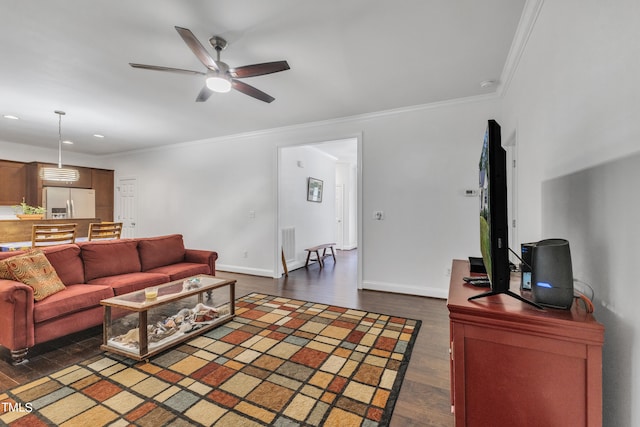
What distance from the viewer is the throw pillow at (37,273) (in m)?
2.29

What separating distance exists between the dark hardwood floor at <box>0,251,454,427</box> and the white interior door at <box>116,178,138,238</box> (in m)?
3.77

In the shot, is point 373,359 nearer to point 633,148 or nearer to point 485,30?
point 633,148

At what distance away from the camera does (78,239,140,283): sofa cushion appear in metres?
3.01

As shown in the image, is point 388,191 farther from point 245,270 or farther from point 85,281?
point 85,281

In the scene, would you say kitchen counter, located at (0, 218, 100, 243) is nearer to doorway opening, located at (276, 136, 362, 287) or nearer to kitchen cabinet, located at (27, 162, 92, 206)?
kitchen cabinet, located at (27, 162, 92, 206)

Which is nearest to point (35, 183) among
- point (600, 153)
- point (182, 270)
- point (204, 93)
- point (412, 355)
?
point (182, 270)

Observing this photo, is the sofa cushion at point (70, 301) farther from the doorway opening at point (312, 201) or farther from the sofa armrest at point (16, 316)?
the doorway opening at point (312, 201)

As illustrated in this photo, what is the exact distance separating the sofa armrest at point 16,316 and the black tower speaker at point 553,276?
3144mm

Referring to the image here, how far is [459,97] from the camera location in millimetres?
3518

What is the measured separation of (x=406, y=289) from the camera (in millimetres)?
3873

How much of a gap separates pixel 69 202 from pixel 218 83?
607 centimetres

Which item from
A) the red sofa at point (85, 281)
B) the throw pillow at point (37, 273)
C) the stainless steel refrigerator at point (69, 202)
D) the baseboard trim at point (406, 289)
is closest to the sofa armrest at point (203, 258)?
the red sofa at point (85, 281)

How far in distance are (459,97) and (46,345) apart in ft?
16.0

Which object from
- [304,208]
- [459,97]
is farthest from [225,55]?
[304,208]
